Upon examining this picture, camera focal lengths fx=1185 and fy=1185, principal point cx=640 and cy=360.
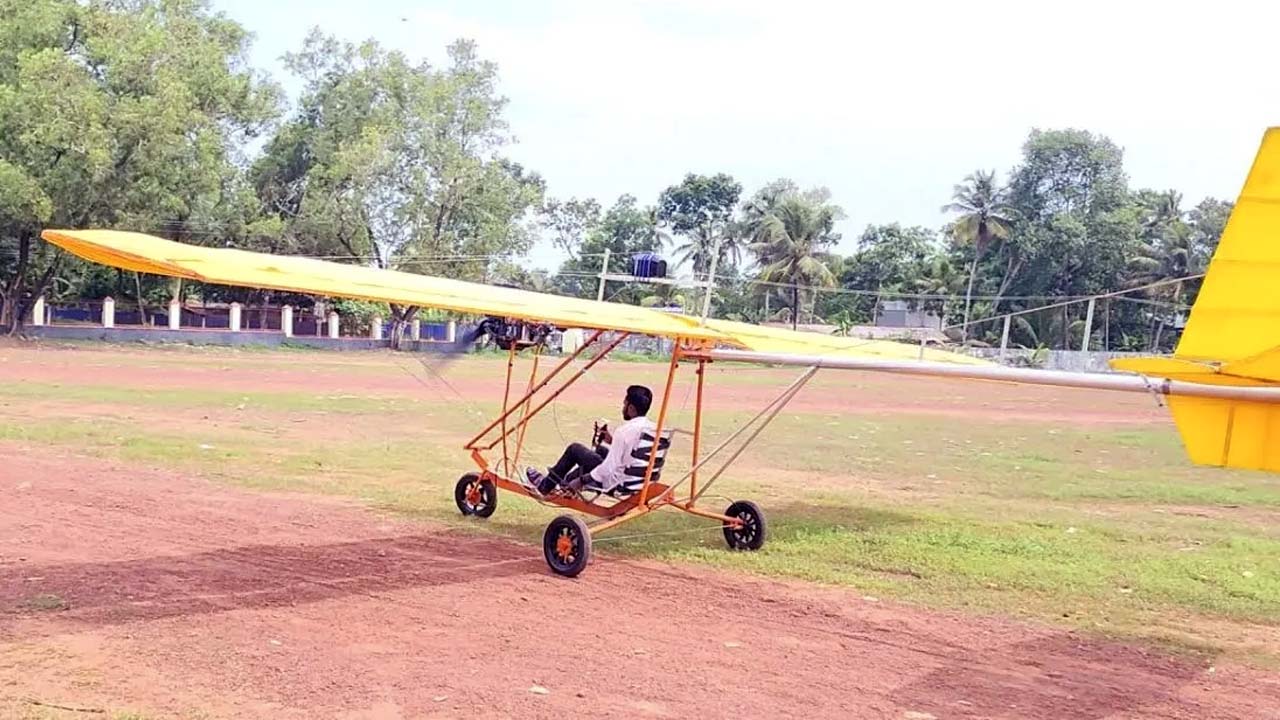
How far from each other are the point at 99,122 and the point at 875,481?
A: 40.8 metres

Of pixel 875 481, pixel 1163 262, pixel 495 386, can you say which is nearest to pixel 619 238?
pixel 1163 262

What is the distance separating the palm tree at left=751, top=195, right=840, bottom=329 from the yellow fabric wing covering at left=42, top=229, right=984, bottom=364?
6435 cm

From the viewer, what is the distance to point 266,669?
6766 mm

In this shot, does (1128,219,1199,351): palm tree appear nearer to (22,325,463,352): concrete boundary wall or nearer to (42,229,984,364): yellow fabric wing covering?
(22,325,463,352): concrete boundary wall

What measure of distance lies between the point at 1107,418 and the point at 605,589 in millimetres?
25221

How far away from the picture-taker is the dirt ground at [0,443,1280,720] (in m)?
6.46

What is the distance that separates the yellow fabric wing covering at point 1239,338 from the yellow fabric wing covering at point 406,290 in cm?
377

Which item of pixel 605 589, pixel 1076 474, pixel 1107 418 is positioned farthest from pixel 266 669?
pixel 1107 418

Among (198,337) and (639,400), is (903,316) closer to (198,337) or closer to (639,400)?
(198,337)

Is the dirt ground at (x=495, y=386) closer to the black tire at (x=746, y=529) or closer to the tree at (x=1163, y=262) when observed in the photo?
the black tire at (x=746, y=529)

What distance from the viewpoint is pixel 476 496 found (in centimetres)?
1220

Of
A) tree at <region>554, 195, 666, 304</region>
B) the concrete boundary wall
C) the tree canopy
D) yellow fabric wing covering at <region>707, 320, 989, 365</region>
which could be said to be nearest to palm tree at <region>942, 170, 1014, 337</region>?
the tree canopy

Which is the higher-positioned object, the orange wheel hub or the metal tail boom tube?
the metal tail boom tube

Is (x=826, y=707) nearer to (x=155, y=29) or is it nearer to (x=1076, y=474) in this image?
(x=1076, y=474)
